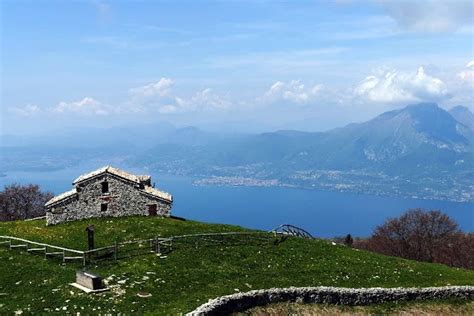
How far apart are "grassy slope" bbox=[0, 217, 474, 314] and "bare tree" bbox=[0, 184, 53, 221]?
33301mm

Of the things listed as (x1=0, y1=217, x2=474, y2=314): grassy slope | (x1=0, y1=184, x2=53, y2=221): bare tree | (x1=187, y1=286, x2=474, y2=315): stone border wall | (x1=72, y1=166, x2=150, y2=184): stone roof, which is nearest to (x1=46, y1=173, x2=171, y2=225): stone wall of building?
(x1=72, y1=166, x2=150, y2=184): stone roof

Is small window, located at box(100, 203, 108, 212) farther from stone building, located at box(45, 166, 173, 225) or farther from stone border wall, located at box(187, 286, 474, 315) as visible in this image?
stone border wall, located at box(187, 286, 474, 315)

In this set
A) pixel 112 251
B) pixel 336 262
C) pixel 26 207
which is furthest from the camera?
pixel 26 207

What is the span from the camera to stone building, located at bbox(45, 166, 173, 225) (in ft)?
172

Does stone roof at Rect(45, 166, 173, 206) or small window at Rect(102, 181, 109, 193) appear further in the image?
small window at Rect(102, 181, 109, 193)

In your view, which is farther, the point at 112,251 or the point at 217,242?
the point at 217,242

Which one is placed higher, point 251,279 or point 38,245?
point 38,245

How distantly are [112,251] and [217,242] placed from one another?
9.73 m

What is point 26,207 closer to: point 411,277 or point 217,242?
point 217,242

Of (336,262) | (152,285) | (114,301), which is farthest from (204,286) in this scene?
(336,262)

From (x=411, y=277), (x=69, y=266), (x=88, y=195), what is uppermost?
(x=88, y=195)

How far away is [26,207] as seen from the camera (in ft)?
280

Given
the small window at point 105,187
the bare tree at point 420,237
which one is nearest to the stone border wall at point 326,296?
the small window at point 105,187

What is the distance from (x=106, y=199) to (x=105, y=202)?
332mm
